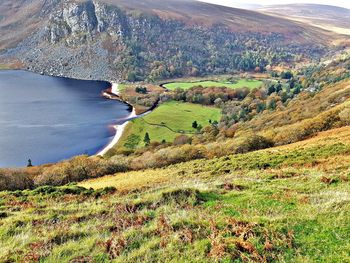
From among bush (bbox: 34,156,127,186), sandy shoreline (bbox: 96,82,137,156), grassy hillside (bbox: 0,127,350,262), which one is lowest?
sandy shoreline (bbox: 96,82,137,156)

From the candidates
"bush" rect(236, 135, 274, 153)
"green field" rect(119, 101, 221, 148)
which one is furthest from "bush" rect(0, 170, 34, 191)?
"green field" rect(119, 101, 221, 148)

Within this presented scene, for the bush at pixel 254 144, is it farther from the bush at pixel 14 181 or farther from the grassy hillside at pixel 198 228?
the bush at pixel 14 181

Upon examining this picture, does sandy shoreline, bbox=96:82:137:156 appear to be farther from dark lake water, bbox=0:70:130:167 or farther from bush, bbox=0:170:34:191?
bush, bbox=0:170:34:191

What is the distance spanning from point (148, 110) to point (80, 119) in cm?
2968

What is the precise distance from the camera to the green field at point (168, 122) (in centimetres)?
11005

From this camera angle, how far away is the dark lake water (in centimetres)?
9725

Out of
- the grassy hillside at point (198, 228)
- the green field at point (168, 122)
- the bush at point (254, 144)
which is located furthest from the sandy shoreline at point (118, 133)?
the grassy hillside at point (198, 228)

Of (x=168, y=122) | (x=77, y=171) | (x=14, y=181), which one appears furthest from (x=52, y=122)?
(x=14, y=181)

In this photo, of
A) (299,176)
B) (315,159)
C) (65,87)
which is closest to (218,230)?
(299,176)

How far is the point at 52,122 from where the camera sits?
125438 mm

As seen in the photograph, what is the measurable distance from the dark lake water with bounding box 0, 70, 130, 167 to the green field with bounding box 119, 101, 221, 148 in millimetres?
8370

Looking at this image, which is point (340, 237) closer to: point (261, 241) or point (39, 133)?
point (261, 241)

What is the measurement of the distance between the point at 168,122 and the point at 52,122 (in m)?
43.1

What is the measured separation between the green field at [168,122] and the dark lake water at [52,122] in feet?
27.5
